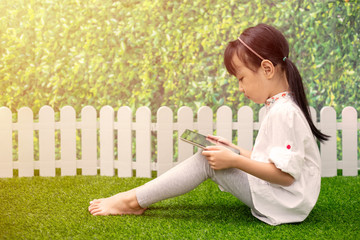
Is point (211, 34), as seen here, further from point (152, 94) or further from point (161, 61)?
point (152, 94)

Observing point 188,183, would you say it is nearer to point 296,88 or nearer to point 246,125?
point 296,88

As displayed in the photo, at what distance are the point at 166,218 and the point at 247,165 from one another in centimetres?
63

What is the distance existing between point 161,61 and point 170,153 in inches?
55.6

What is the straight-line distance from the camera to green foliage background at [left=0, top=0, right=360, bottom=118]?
4809 millimetres

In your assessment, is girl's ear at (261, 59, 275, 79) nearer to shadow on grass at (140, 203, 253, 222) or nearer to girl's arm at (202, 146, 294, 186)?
girl's arm at (202, 146, 294, 186)

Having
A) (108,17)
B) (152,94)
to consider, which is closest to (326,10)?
(152,94)

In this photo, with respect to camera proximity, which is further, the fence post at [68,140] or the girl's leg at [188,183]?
the fence post at [68,140]

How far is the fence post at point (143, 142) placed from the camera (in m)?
3.92

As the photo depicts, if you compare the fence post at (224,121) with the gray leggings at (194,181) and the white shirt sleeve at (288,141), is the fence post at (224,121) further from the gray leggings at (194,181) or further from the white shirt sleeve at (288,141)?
the white shirt sleeve at (288,141)

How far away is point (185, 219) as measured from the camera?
8.15 ft

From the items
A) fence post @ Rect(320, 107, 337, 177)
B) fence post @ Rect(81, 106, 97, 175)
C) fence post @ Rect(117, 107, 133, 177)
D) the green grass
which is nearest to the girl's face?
the green grass

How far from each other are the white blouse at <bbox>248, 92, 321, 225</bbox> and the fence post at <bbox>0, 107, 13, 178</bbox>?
260cm

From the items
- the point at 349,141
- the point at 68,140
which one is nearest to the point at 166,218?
the point at 68,140

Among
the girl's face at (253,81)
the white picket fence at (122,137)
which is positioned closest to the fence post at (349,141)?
the white picket fence at (122,137)
